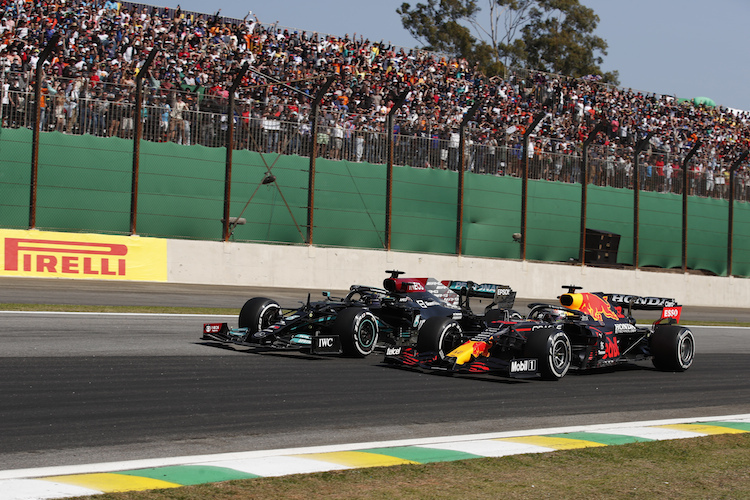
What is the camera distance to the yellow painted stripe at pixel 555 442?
23.7ft

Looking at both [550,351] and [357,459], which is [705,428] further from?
[357,459]

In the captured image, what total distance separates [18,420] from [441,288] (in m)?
7.85

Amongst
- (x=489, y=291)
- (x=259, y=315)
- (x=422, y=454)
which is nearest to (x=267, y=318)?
(x=259, y=315)

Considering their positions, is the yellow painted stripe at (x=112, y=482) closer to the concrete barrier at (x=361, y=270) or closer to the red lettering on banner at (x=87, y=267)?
the red lettering on banner at (x=87, y=267)

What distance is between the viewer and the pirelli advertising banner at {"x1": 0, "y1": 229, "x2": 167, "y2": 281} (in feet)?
63.6

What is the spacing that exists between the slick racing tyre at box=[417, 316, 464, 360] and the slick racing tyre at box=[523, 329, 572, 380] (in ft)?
3.56

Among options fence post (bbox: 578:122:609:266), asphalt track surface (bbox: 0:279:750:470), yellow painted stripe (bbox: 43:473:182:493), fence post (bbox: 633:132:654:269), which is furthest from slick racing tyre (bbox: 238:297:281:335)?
fence post (bbox: 633:132:654:269)

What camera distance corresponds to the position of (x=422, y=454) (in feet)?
21.7

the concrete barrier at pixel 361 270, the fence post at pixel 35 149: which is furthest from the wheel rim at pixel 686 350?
the fence post at pixel 35 149

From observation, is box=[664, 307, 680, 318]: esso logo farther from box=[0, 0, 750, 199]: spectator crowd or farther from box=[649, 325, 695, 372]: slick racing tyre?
box=[0, 0, 750, 199]: spectator crowd

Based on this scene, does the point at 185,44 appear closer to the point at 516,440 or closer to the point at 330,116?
the point at 330,116

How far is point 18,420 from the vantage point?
704 centimetres

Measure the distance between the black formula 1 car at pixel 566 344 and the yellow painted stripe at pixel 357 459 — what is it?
481cm

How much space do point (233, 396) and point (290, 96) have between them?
18.1 meters
